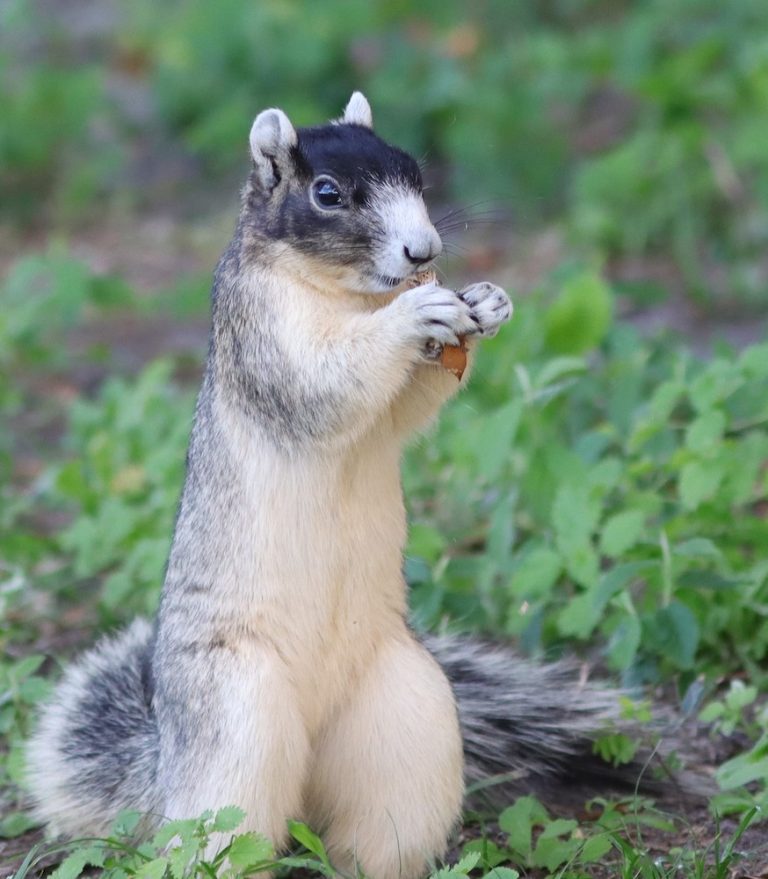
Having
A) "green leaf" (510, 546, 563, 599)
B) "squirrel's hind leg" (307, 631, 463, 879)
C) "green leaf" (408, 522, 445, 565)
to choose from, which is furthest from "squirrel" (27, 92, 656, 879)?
"green leaf" (408, 522, 445, 565)

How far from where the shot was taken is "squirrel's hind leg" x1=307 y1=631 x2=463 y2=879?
122 inches

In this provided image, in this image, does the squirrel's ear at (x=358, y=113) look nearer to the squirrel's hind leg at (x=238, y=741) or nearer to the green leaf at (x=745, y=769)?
the squirrel's hind leg at (x=238, y=741)

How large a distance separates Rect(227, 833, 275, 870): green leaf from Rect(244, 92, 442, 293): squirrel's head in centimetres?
106

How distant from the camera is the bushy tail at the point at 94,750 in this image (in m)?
3.32

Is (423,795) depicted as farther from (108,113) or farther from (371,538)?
(108,113)

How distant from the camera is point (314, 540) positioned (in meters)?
3.13

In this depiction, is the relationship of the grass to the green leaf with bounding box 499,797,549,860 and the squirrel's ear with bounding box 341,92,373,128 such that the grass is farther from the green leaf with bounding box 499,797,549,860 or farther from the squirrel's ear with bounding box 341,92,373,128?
the squirrel's ear with bounding box 341,92,373,128

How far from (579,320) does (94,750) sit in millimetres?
2206

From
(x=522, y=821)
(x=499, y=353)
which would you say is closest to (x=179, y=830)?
(x=522, y=821)

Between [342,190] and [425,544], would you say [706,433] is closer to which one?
[425,544]

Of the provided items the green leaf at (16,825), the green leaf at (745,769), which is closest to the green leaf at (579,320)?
the green leaf at (745,769)

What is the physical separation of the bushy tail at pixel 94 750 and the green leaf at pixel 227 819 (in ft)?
1.59

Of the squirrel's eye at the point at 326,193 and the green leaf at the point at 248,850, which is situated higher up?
the squirrel's eye at the point at 326,193

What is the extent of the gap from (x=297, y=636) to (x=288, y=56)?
571 cm
